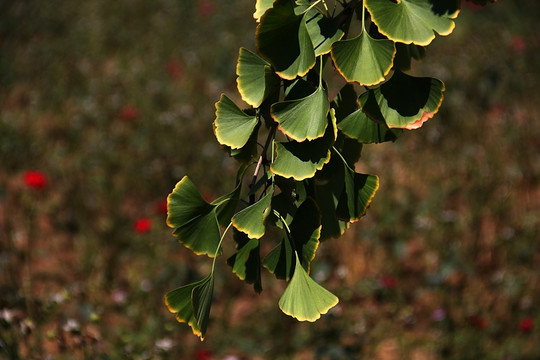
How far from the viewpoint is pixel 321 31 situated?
0.91 m

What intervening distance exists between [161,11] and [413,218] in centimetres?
425

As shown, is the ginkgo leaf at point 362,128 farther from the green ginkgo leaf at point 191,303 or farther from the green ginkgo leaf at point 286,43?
the green ginkgo leaf at point 191,303

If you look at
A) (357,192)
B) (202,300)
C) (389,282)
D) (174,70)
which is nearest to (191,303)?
(202,300)

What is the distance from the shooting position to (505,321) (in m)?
2.37

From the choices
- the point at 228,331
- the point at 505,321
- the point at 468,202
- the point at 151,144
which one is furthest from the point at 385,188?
the point at 151,144

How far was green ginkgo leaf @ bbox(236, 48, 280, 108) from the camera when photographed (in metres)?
0.90

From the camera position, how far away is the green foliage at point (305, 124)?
0.85 m

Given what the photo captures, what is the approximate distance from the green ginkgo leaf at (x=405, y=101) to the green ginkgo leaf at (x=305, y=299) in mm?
289

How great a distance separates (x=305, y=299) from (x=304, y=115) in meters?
0.30

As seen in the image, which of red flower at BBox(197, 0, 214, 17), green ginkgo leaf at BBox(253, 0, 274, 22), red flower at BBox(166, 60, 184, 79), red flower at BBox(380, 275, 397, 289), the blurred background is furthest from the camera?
→ red flower at BBox(197, 0, 214, 17)

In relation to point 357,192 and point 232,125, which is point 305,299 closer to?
point 357,192

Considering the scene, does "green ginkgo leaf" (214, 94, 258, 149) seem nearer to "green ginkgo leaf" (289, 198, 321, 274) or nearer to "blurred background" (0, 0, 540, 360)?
"green ginkgo leaf" (289, 198, 321, 274)

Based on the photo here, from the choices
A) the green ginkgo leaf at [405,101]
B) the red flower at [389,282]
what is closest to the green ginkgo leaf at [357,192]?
the green ginkgo leaf at [405,101]

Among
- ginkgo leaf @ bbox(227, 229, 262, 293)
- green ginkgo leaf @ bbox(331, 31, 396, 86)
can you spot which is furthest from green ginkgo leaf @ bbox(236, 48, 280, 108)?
ginkgo leaf @ bbox(227, 229, 262, 293)
